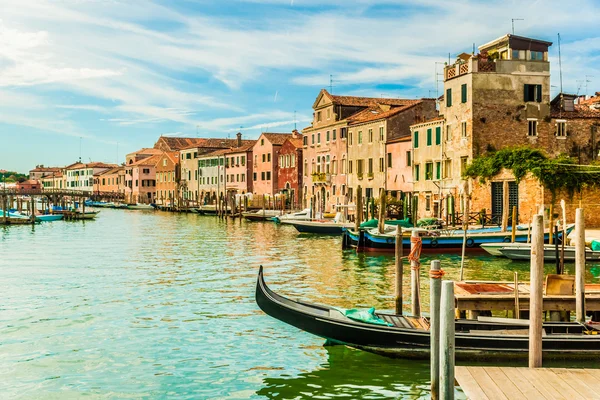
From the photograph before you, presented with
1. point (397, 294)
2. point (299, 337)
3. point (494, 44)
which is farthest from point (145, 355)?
point (494, 44)

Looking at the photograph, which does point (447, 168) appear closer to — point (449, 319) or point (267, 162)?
point (267, 162)

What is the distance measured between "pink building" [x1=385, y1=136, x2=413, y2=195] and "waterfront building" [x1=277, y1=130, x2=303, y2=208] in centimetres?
1459

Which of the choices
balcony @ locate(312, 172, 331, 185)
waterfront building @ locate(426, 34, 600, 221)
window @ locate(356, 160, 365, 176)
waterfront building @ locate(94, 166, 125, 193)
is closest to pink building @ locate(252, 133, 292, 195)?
balcony @ locate(312, 172, 331, 185)

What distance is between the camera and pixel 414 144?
35.1 m

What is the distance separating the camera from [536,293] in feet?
23.4

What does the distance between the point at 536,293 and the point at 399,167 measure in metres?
30.1

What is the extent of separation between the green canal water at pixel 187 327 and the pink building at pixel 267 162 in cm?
3141

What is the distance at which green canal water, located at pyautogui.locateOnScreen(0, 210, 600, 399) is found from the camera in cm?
838

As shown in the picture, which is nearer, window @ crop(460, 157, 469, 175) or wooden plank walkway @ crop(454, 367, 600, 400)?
wooden plank walkway @ crop(454, 367, 600, 400)

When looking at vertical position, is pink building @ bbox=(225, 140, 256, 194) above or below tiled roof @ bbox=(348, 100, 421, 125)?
below

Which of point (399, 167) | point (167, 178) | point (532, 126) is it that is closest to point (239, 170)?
point (167, 178)

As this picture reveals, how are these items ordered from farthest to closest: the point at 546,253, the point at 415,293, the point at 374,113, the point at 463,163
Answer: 1. the point at 374,113
2. the point at 463,163
3. the point at 546,253
4. the point at 415,293

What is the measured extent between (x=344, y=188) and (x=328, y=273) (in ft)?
84.5

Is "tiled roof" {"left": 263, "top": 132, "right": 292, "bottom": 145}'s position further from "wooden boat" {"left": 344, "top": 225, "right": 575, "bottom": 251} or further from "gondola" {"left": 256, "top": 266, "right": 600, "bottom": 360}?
"gondola" {"left": 256, "top": 266, "right": 600, "bottom": 360}
